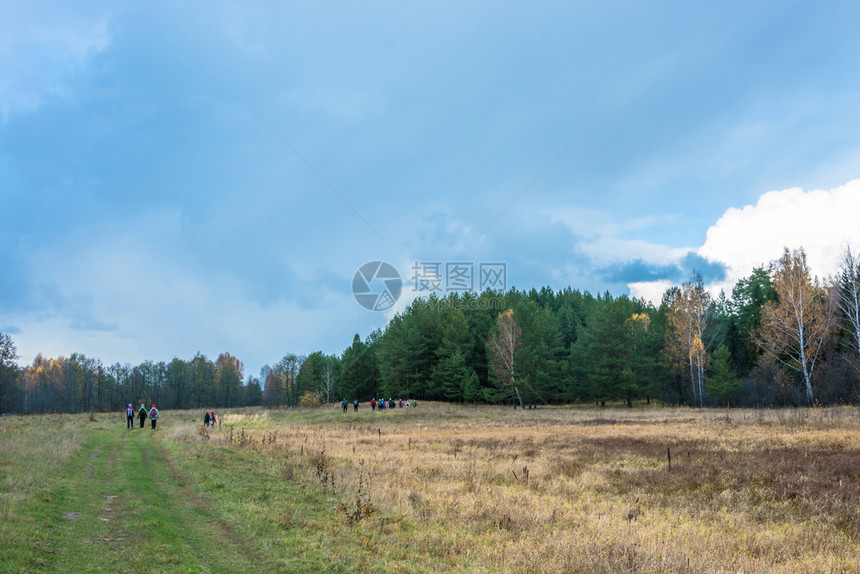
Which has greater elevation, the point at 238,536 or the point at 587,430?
the point at 238,536

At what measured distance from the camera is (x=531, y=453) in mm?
20797

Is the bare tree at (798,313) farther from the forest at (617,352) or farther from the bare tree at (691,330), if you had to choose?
the bare tree at (691,330)

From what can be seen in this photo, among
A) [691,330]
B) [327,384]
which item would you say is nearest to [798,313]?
[691,330]

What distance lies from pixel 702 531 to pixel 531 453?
11.8 m

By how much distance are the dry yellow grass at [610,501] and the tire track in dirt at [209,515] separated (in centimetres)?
181

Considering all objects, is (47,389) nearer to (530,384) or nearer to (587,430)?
(530,384)

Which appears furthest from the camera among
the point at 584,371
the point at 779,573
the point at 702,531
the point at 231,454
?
the point at 584,371

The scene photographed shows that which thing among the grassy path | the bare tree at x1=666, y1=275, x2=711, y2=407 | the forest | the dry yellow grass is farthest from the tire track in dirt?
the bare tree at x1=666, y1=275, x2=711, y2=407

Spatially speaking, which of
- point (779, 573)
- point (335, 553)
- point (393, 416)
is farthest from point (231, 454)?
point (393, 416)

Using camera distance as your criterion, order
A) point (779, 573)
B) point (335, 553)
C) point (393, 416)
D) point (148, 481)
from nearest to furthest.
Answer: point (779, 573) < point (335, 553) < point (148, 481) < point (393, 416)

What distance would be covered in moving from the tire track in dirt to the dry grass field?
50 millimetres

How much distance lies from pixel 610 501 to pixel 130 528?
35.3 ft

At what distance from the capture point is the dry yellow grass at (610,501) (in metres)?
7.70

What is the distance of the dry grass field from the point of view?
7613 mm
